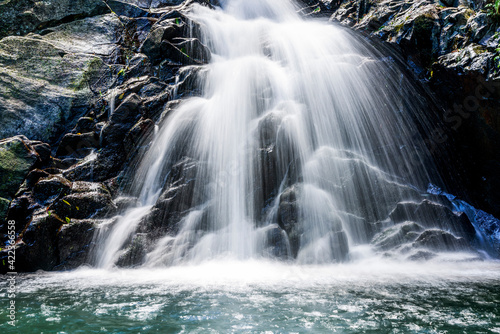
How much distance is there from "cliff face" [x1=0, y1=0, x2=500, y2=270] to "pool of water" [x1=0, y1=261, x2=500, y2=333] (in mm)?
2958

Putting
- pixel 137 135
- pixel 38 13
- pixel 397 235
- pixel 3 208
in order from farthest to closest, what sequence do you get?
pixel 38 13 < pixel 137 135 < pixel 3 208 < pixel 397 235

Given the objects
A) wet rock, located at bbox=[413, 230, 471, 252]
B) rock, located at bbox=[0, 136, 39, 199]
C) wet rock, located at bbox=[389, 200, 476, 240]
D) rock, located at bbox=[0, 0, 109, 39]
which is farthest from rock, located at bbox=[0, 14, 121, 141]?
Answer: wet rock, located at bbox=[413, 230, 471, 252]

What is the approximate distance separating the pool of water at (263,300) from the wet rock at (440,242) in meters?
1.03

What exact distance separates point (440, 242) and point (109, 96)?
1507 centimetres

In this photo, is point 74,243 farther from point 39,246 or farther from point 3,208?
point 3,208

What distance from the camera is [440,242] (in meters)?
8.59

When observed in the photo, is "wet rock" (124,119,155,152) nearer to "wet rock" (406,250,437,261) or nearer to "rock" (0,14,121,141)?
"rock" (0,14,121,141)

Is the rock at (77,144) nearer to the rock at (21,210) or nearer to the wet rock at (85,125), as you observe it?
the wet rock at (85,125)

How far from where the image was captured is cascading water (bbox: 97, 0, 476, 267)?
8547 millimetres

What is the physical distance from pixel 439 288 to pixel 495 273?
2.61m

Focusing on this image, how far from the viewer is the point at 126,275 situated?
7133 mm

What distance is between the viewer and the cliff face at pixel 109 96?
9.16 metres

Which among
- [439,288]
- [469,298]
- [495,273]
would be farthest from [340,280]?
[495,273]

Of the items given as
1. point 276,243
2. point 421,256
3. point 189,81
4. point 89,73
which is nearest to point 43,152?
point 89,73
